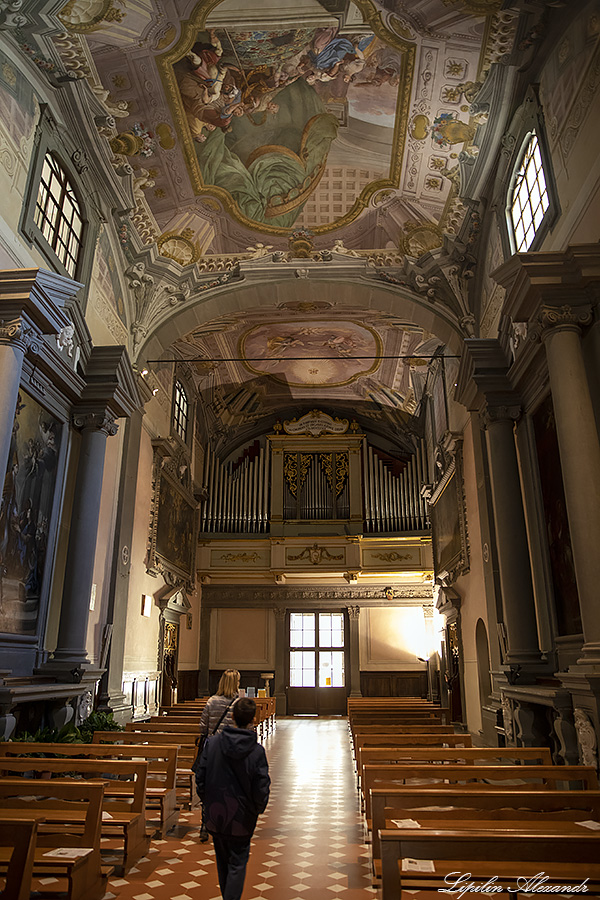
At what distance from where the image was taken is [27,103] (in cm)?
808

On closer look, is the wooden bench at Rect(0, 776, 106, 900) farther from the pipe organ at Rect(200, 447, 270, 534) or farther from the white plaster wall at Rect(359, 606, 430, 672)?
the white plaster wall at Rect(359, 606, 430, 672)

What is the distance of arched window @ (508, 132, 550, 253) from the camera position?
8266 millimetres

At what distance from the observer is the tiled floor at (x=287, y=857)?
4.37m

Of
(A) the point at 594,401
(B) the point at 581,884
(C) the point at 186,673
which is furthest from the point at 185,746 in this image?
(C) the point at 186,673

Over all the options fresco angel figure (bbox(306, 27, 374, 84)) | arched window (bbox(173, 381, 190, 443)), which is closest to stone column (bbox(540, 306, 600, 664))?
fresco angel figure (bbox(306, 27, 374, 84))

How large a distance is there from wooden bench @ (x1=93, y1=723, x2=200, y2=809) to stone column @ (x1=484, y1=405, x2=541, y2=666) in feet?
13.8

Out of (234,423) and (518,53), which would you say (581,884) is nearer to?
(518,53)

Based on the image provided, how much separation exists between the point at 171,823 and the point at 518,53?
31.3ft

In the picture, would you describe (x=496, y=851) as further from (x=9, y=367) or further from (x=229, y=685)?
(x=9, y=367)

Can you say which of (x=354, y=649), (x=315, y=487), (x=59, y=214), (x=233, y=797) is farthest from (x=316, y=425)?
(x=233, y=797)

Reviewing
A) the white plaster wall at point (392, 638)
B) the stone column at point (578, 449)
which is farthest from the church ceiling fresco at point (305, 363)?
the stone column at point (578, 449)

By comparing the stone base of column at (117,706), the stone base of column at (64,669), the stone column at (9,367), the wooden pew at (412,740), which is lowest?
the wooden pew at (412,740)

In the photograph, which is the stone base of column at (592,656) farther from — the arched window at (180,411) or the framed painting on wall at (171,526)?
the arched window at (180,411)

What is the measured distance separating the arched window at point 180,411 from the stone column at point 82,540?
6558 mm
